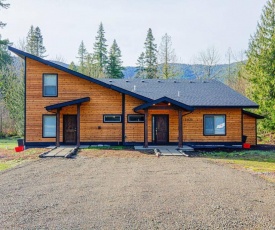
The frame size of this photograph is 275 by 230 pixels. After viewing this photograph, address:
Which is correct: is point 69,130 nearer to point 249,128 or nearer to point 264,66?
point 249,128

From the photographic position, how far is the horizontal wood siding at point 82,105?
16.1m

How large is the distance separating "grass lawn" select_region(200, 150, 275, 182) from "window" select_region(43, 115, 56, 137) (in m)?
8.38

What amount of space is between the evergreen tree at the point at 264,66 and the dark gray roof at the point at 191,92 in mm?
3684

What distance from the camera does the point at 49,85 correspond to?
16266mm

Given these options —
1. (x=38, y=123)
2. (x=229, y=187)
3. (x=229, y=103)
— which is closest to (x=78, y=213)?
(x=229, y=187)

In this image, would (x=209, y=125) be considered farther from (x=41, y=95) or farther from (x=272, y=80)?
(x=41, y=95)

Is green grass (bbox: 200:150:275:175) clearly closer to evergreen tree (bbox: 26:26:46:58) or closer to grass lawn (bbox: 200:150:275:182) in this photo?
grass lawn (bbox: 200:150:275:182)

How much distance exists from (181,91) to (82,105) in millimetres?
6588

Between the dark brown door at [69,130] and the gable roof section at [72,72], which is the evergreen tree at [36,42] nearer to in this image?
the gable roof section at [72,72]

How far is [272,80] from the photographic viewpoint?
20797 mm

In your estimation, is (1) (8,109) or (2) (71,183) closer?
(2) (71,183)

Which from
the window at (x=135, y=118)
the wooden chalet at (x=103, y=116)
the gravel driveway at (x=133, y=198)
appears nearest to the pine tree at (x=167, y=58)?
the wooden chalet at (x=103, y=116)

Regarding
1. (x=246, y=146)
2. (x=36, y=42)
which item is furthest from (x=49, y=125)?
(x=36, y=42)

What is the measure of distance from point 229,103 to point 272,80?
256 inches
